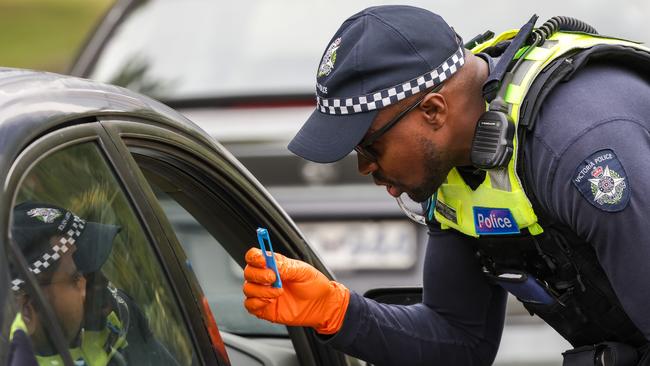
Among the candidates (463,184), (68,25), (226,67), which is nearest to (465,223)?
(463,184)

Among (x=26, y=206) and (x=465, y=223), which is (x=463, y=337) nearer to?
(x=465, y=223)

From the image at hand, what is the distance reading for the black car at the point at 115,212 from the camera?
166 cm

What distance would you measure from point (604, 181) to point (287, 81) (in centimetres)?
286

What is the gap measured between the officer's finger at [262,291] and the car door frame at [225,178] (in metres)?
0.11

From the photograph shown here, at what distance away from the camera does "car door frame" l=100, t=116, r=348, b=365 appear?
200 cm

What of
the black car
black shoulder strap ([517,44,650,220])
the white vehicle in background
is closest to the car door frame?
the black car

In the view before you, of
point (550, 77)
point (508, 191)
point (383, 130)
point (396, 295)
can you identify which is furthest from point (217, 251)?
point (550, 77)

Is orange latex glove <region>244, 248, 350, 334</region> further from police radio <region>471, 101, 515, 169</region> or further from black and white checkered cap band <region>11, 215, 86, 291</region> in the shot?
black and white checkered cap band <region>11, 215, 86, 291</region>

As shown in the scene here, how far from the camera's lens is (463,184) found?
2.63m

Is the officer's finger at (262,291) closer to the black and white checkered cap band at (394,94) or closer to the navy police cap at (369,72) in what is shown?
the navy police cap at (369,72)

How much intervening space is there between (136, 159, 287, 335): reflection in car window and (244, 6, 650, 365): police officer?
12 centimetres

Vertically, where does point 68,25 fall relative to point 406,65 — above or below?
below

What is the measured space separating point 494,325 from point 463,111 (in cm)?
70

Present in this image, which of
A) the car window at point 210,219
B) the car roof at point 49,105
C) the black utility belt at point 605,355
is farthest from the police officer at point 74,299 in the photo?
the black utility belt at point 605,355
